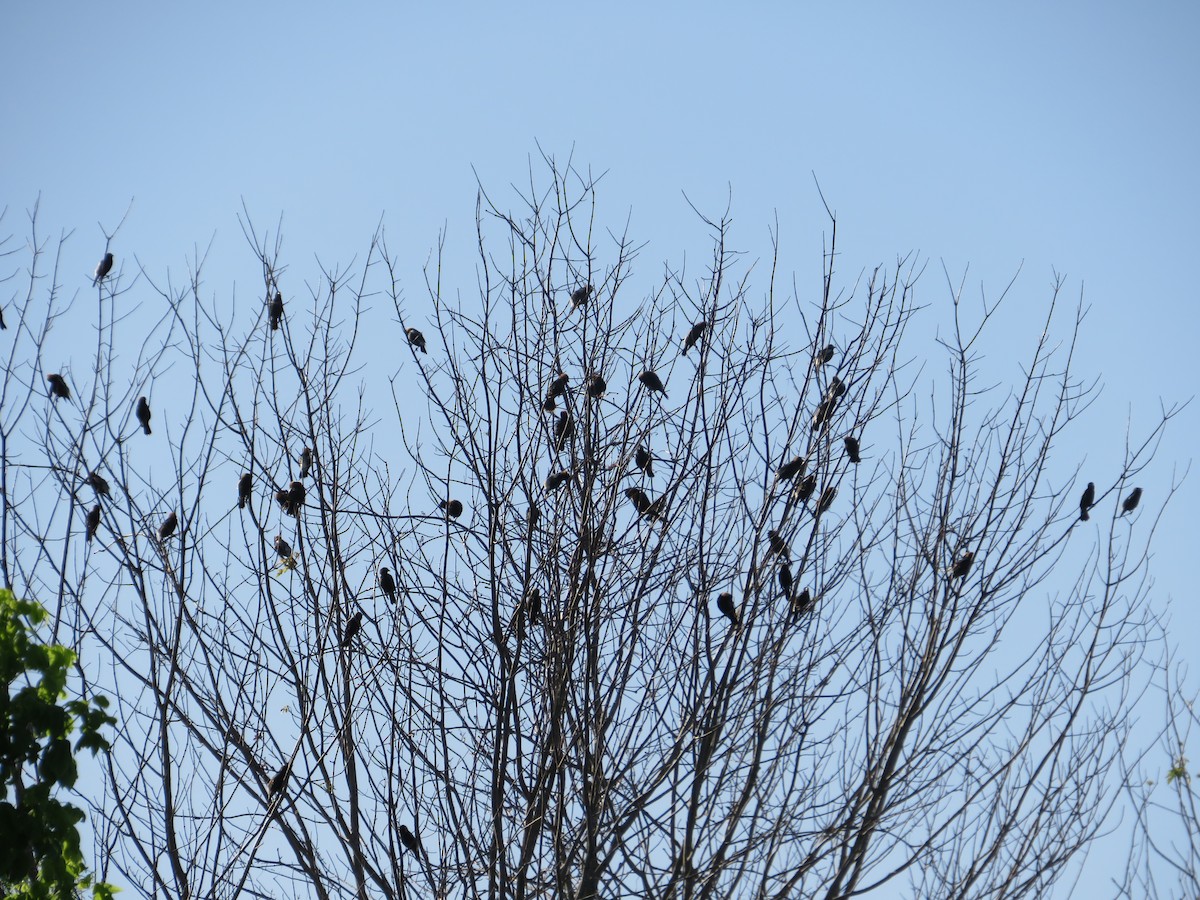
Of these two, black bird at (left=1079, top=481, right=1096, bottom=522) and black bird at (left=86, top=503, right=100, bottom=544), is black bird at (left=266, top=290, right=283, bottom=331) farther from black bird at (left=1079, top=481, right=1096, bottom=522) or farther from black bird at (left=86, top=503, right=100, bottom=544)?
black bird at (left=1079, top=481, right=1096, bottom=522)

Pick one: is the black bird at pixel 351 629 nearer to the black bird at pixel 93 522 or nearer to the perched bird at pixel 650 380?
the black bird at pixel 93 522

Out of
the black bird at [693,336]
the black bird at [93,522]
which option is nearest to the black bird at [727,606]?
the black bird at [693,336]

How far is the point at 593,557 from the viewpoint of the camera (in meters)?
3.75

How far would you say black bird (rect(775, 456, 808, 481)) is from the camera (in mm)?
4090

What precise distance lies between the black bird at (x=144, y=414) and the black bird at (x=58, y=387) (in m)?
0.26

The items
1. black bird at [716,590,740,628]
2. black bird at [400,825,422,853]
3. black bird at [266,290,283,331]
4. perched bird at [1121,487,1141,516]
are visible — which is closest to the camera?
black bird at [400,825,422,853]

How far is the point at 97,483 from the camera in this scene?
409 centimetres

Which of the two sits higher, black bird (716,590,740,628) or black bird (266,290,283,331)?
black bird (266,290,283,331)

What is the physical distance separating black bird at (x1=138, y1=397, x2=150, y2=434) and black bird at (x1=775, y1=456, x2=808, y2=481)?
90.1 inches

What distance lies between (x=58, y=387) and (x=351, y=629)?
5.01 ft

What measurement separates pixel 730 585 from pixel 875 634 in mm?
640

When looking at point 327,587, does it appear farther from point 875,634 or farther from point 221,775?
point 875,634

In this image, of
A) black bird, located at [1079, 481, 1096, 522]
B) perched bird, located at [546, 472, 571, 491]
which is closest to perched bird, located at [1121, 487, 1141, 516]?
black bird, located at [1079, 481, 1096, 522]

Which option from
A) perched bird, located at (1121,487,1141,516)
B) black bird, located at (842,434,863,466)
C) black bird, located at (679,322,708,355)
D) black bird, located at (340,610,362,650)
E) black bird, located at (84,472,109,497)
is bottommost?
black bird, located at (340,610,362,650)
